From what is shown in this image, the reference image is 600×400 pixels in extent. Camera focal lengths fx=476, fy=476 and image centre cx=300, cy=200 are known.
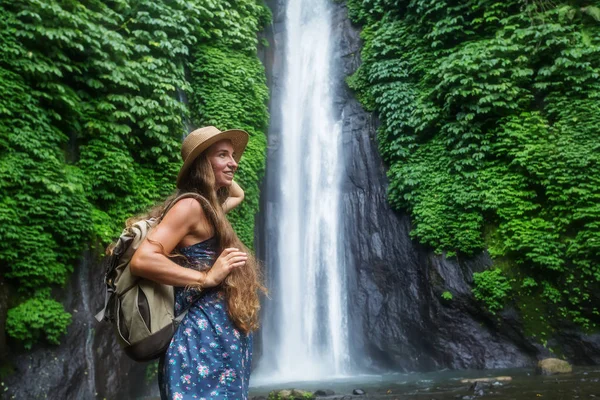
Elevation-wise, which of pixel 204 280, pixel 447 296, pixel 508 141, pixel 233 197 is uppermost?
pixel 508 141

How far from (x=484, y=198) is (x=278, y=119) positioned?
6.78 meters

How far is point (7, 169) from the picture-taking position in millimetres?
6898

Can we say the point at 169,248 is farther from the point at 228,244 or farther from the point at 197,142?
A: the point at 197,142

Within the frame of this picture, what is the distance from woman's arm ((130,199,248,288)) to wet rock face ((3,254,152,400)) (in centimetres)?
603

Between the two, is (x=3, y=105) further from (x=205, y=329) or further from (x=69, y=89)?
(x=205, y=329)

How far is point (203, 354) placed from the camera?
1956mm

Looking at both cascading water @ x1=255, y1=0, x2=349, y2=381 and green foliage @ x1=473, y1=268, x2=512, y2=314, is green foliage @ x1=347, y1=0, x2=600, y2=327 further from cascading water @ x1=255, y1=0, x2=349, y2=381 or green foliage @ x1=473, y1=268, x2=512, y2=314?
cascading water @ x1=255, y1=0, x2=349, y2=381

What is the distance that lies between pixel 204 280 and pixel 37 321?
598 centimetres

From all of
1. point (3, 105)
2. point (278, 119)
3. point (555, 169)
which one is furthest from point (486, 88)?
point (3, 105)

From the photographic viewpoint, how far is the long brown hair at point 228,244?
203 centimetres

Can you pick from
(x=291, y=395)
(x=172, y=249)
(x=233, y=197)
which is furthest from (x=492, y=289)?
(x=172, y=249)

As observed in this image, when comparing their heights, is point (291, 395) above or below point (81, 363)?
below

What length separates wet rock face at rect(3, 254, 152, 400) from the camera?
666 cm

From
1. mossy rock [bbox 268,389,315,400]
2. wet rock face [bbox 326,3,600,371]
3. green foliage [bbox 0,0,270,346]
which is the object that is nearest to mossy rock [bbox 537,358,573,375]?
wet rock face [bbox 326,3,600,371]
